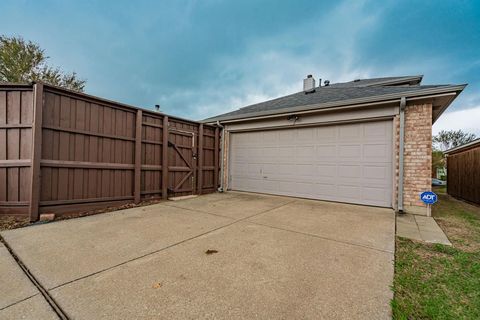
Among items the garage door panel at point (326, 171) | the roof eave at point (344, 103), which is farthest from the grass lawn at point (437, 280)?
the roof eave at point (344, 103)

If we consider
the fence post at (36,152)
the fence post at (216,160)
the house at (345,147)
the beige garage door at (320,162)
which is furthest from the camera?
the fence post at (216,160)

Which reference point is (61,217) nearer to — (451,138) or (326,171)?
(326,171)

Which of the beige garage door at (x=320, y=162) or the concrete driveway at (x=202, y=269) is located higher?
the beige garage door at (x=320, y=162)

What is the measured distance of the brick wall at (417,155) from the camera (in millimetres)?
4406

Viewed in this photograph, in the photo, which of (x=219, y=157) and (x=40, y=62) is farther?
(x=40, y=62)

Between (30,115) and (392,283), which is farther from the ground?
(30,115)

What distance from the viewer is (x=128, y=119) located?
16.4 feet

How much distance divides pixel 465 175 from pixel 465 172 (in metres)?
0.11

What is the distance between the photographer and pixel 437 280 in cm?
191

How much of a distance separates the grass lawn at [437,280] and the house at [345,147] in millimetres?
1869

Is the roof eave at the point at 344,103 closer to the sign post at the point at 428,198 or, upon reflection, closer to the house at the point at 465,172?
the sign post at the point at 428,198

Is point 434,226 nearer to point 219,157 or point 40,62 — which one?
point 219,157

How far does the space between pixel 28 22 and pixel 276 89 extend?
13.6m

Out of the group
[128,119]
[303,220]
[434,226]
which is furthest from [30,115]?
→ [434,226]
